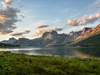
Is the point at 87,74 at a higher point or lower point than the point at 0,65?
lower

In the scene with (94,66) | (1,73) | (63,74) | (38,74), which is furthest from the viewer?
(94,66)

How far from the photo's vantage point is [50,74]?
23641 mm

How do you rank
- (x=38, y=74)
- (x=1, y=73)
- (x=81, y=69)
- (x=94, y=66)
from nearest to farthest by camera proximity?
(x=1, y=73)
(x=38, y=74)
(x=81, y=69)
(x=94, y=66)

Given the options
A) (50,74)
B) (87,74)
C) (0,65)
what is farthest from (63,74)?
(0,65)

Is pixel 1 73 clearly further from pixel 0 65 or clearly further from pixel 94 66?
pixel 94 66

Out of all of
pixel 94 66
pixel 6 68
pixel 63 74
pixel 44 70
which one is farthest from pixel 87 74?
pixel 6 68

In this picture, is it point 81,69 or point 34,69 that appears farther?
point 81,69

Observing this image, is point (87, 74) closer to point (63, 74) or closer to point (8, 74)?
point (63, 74)

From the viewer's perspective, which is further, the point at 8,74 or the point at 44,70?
the point at 44,70

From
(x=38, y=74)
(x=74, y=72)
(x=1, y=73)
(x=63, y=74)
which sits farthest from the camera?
(x=74, y=72)

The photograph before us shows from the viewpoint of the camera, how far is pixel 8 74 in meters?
21.4

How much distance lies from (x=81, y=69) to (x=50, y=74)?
239 inches

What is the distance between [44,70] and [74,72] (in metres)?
3.52

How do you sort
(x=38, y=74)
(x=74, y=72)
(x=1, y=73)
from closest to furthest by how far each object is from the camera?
(x=1, y=73) < (x=38, y=74) < (x=74, y=72)
